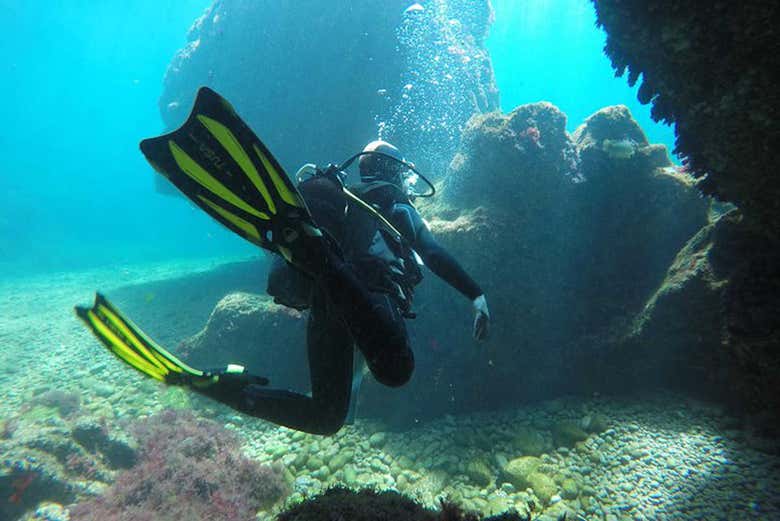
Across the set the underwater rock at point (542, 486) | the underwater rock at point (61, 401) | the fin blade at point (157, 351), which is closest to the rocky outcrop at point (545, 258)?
the underwater rock at point (542, 486)

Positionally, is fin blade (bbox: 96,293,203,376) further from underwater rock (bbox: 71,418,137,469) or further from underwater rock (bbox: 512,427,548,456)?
underwater rock (bbox: 71,418,137,469)

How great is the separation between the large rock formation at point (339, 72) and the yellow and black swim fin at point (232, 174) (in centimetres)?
1191

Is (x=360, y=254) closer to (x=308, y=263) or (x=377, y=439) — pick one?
(x=308, y=263)

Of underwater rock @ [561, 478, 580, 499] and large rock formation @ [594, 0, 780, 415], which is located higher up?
large rock formation @ [594, 0, 780, 415]

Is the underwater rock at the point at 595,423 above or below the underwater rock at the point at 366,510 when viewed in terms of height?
above

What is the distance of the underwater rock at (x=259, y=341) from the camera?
750cm

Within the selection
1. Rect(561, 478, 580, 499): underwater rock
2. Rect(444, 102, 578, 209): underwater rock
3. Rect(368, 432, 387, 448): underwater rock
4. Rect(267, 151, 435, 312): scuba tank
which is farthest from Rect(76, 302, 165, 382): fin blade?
Rect(444, 102, 578, 209): underwater rock

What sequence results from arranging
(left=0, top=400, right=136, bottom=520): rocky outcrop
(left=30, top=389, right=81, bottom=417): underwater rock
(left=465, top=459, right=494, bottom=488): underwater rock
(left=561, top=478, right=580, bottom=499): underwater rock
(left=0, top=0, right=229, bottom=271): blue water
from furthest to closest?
(left=0, top=0, right=229, bottom=271): blue water < (left=30, top=389, right=81, bottom=417): underwater rock < (left=0, top=400, right=136, bottom=520): rocky outcrop < (left=465, top=459, right=494, bottom=488): underwater rock < (left=561, top=478, right=580, bottom=499): underwater rock

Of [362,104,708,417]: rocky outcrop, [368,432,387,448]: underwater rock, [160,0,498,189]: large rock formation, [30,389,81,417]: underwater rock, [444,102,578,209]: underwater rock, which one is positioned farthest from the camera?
[160,0,498,189]: large rock formation

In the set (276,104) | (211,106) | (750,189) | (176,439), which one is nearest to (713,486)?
(750,189)

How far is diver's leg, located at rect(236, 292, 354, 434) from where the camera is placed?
2.57 meters

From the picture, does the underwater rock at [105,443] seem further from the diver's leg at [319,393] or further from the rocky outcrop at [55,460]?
the diver's leg at [319,393]

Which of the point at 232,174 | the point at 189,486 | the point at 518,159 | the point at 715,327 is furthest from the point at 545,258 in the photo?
the point at 189,486

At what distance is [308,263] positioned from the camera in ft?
6.45
